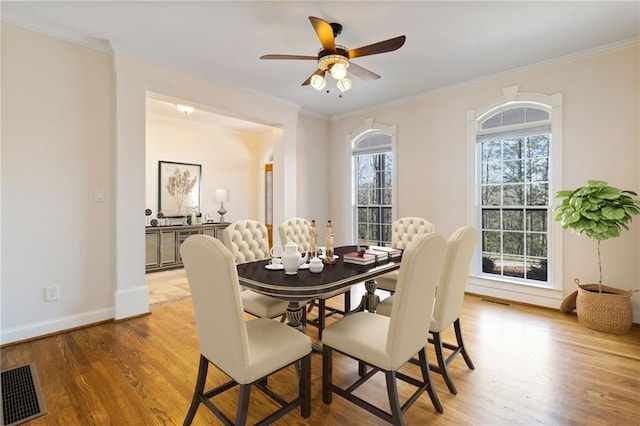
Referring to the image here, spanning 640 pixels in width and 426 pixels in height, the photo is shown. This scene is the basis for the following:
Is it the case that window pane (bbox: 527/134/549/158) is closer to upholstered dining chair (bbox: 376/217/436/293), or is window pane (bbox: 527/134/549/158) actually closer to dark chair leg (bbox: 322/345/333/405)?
upholstered dining chair (bbox: 376/217/436/293)

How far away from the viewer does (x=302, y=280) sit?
1800 mm

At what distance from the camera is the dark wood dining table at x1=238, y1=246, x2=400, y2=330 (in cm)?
165

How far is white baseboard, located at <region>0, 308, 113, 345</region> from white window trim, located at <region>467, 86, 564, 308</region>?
4.40 m

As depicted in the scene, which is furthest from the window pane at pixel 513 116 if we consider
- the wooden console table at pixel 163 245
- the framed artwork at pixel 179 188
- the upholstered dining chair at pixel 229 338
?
the framed artwork at pixel 179 188

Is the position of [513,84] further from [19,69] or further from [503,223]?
[19,69]

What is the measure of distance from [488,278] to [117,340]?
422cm

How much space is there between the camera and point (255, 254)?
280 cm

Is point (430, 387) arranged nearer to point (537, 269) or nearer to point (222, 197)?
point (537, 269)

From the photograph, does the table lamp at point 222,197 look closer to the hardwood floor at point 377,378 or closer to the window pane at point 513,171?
the hardwood floor at point 377,378

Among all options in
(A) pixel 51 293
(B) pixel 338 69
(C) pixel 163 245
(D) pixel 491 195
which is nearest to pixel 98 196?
(A) pixel 51 293

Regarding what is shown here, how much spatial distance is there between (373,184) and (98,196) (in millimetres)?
3852

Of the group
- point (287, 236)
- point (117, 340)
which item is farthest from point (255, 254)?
point (117, 340)

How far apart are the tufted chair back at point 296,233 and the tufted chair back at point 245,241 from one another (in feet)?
0.99

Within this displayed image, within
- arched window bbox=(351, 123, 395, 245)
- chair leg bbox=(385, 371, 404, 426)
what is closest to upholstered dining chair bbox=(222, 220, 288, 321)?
chair leg bbox=(385, 371, 404, 426)
